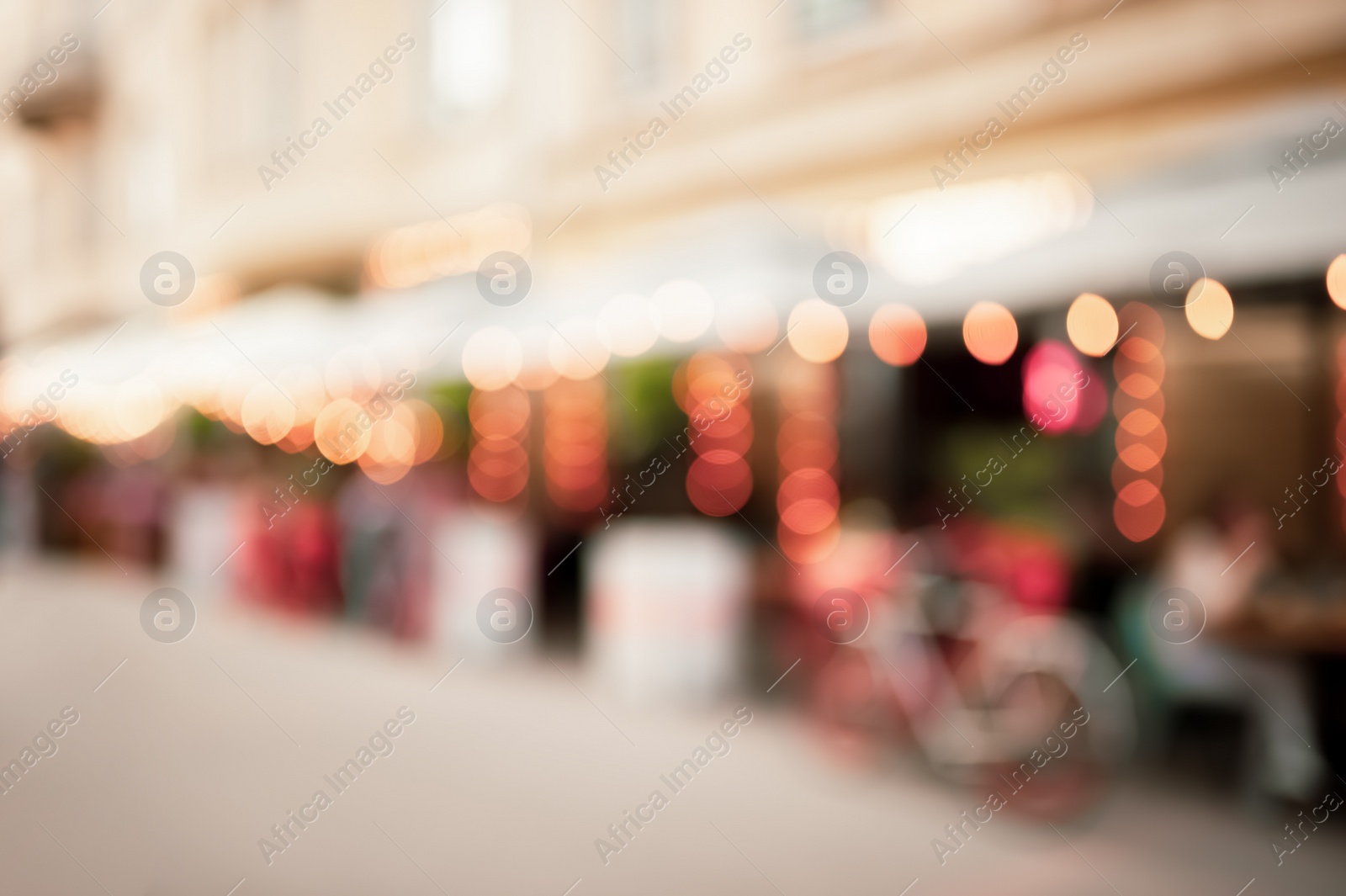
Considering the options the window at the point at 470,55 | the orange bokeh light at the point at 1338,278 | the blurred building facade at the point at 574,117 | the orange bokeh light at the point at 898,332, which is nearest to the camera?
the orange bokeh light at the point at 1338,278

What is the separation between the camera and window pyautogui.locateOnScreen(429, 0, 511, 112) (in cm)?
1370

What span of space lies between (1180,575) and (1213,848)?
71.8 inches

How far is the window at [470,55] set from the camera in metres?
13.7

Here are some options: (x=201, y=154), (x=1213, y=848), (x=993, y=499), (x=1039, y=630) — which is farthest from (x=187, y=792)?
(x=201, y=154)

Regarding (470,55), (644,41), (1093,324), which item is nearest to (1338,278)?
(1093,324)

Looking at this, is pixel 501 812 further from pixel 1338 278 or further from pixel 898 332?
pixel 1338 278

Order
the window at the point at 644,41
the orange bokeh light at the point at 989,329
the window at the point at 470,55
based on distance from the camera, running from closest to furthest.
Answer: the orange bokeh light at the point at 989,329
the window at the point at 644,41
the window at the point at 470,55

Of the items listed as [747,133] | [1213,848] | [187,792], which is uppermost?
[747,133]

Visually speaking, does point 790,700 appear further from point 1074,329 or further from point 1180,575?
point 1074,329

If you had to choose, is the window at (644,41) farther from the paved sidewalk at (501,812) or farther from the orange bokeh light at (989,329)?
the paved sidewalk at (501,812)

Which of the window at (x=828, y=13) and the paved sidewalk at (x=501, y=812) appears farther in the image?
the window at (x=828, y=13)

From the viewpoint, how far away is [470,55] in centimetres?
1416

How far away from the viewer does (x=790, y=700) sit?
265 inches

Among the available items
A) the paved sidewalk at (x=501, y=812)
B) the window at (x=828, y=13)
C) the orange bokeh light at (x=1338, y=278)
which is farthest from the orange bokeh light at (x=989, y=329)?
the window at (x=828, y=13)
